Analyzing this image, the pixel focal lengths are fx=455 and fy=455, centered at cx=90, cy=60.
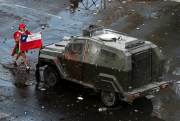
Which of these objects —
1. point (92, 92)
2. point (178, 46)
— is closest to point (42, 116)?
point (92, 92)

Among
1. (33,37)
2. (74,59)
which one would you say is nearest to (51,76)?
(74,59)

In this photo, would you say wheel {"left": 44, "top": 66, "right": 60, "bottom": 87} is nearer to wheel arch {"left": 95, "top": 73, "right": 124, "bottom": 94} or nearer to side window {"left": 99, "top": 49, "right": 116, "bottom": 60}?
wheel arch {"left": 95, "top": 73, "right": 124, "bottom": 94}

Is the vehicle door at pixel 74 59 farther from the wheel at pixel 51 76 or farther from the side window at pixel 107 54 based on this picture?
the side window at pixel 107 54

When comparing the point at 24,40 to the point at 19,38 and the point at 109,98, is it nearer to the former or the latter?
the point at 19,38

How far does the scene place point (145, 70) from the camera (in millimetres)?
12852

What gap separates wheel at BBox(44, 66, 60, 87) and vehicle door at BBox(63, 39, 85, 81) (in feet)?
1.81

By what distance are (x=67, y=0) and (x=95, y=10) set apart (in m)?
2.25

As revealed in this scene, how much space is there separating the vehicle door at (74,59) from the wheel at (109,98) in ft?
3.18

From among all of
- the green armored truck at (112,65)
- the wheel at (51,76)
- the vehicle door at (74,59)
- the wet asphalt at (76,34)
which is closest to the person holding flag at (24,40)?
the wet asphalt at (76,34)

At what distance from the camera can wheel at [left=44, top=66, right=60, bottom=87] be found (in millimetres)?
14319

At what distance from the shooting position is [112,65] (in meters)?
12.5

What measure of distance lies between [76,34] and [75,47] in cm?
598

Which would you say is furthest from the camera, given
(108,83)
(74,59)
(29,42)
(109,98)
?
(29,42)

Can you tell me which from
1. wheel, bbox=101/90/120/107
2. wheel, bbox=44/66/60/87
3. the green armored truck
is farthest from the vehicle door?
wheel, bbox=101/90/120/107
